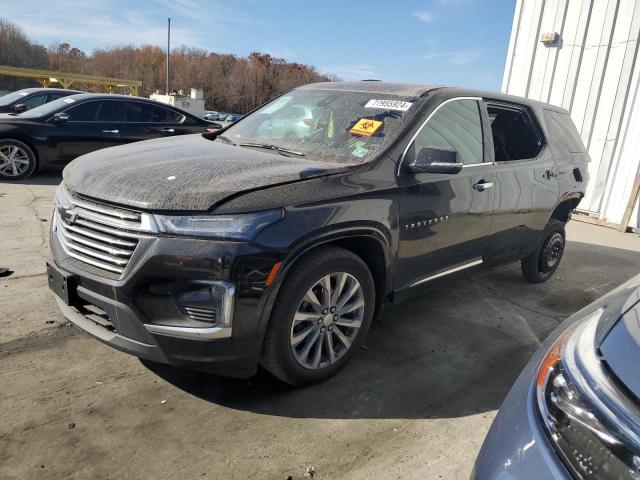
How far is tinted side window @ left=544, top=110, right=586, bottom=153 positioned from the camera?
4.81 metres

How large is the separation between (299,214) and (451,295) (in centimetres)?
262

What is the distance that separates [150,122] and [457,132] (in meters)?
6.63

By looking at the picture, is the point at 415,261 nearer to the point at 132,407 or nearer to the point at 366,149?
the point at 366,149

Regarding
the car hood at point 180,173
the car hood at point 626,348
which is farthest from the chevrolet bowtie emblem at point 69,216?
the car hood at point 626,348

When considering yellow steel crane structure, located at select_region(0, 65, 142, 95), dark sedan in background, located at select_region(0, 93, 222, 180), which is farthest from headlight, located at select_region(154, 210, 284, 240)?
yellow steel crane structure, located at select_region(0, 65, 142, 95)

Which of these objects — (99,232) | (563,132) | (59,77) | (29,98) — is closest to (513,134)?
(563,132)

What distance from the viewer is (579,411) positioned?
4.25 feet

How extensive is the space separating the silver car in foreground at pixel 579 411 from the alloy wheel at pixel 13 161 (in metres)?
8.53

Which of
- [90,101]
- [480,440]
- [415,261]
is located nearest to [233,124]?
[415,261]

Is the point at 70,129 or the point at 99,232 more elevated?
the point at 70,129

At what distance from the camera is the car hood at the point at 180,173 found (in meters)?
2.39

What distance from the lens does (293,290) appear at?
2.55 meters

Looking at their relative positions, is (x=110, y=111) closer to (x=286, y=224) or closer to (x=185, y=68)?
(x=286, y=224)

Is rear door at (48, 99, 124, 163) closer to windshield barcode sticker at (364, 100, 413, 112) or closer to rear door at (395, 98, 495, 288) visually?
windshield barcode sticker at (364, 100, 413, 112)
